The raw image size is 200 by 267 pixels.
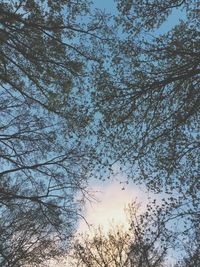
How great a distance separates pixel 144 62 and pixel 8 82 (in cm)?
354

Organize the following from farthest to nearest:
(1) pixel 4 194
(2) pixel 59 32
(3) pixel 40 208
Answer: (3) pixel 40 208
(1) pixel 4 194
(2) pixel 59 32

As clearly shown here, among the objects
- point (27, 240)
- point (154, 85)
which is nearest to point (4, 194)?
point (154, 85)

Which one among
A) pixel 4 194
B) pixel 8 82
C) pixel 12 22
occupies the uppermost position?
pixel 12 22

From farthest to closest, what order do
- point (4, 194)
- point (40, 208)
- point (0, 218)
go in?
point (0, 218) → point (40, 208) → point (4, 194)

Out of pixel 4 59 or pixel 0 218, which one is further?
pixel 0 218

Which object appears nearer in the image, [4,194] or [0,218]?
[4,194]

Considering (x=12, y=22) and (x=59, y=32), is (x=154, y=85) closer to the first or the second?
(x=59, y=32)

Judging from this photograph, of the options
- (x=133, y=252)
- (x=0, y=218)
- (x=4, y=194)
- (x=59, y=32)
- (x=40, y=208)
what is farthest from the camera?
(x=133, y=252)

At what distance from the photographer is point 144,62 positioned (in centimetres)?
1179

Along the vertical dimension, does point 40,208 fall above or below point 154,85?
below

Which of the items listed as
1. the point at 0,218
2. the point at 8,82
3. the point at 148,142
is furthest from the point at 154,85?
the point at 0,218

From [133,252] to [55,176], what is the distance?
8.84 metres

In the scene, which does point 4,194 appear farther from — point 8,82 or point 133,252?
point 133,252

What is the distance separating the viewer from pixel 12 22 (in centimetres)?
1109
